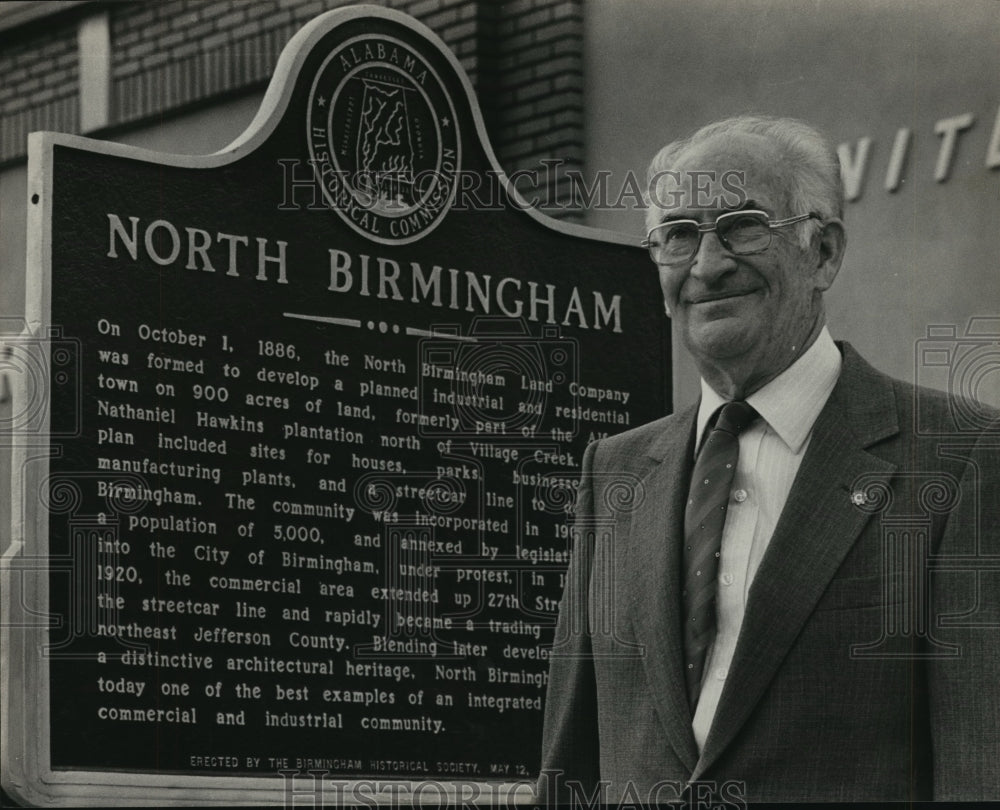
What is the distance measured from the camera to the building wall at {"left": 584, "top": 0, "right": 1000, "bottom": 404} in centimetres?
901

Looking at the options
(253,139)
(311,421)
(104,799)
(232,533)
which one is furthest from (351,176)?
(104,799)

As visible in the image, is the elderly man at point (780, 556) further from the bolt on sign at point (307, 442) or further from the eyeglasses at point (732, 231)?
the bolt on sign at point (307, 442)

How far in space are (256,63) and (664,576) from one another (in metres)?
5.57

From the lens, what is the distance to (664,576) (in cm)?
561

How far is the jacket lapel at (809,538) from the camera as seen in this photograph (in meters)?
5.30

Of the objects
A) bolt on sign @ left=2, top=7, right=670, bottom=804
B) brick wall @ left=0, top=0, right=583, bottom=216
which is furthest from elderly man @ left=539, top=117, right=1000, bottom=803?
brick wall @ left=0, top=0, right=583, bottom=216

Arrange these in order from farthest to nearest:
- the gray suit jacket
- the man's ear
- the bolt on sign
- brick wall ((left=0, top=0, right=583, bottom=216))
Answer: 1. brick wall ((left=0, top=0, right=583, bottom=216))
2. the bolt on sign
3. the man's ear
4. the gray suit jacket

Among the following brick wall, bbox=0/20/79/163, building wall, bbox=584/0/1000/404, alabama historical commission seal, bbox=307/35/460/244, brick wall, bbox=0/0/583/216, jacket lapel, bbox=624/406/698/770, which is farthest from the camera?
brick wall, bbox=0/20/79/163

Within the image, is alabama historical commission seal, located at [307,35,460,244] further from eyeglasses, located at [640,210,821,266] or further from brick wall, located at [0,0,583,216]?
brick wall, located at [0,0,583,216]

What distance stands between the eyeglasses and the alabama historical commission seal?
151 cm

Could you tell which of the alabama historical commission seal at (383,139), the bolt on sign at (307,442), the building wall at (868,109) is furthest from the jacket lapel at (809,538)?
the building wall at (868,109)

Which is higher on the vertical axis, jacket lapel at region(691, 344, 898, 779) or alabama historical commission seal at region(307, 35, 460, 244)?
alabama historical commission seal at region(307, 35, 460, 244)

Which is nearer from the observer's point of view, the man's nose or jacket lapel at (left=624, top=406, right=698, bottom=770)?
jacket lapel at (left=624, top=406, right=698, bottom=770)

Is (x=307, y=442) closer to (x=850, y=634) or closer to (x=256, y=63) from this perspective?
(x=850, y=634)
